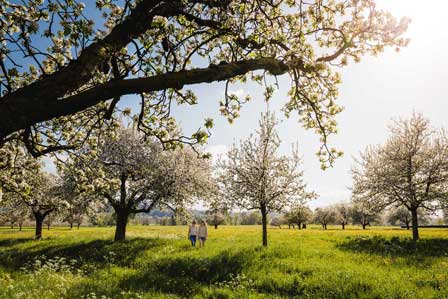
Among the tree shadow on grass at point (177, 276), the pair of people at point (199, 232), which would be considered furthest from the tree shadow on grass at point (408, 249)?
the pair of people at point (199, 232)

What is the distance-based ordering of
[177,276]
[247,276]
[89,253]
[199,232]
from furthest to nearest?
1. [199,232]
2. [89,253]
3. [177,276]
4. [247,276]

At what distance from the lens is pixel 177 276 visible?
14.2 metres

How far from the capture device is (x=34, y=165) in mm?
10375

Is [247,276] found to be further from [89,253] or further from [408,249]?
[89,253]

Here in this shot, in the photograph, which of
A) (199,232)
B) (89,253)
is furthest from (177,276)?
(89,253)

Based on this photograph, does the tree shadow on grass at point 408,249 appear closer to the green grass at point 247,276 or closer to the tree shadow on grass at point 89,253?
the green grass at point 247,276

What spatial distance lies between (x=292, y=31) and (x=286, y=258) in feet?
42.4

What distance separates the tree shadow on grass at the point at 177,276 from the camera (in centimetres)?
1152

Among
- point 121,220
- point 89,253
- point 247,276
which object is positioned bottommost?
point 89,253

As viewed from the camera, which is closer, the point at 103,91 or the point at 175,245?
the point at 103,91

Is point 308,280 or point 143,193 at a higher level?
point 143,193

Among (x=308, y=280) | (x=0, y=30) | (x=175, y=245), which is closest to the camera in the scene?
(x=0, y=30)

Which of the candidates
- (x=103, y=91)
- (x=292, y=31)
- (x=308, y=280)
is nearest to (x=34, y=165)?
(x=103, y=91)

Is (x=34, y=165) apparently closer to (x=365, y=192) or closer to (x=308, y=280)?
(x=308, y=280)
